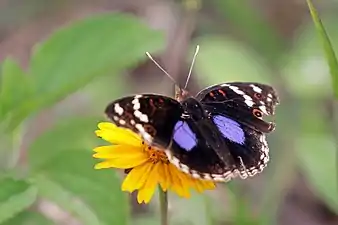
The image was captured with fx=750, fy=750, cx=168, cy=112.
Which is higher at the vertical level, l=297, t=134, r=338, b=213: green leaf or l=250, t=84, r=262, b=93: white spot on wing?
l=250, t=84, r=262, b=93: white spot on wing

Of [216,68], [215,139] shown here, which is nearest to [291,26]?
[216,68]

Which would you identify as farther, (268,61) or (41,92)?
(268,61)

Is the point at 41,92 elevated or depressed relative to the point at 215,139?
elevated

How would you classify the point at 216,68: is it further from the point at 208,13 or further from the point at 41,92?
the point at 41,92

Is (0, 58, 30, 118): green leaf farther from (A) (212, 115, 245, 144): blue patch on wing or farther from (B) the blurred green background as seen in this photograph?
(A) (212, 115, 245, 144): blue patch on wing

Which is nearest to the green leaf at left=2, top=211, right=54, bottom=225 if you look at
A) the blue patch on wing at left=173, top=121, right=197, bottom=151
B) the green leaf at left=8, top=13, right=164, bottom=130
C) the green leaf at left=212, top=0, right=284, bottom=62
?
the green leaf at left=8, top=13, right=164, bottom=130

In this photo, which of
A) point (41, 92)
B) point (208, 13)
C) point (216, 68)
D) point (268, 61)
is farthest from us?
point (208, 13)

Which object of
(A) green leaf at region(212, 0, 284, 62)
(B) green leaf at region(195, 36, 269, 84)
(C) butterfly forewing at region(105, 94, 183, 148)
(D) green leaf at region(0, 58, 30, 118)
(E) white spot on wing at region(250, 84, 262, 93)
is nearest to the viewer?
(C) butterfly forewing at region(105, 94, 183, 148)
